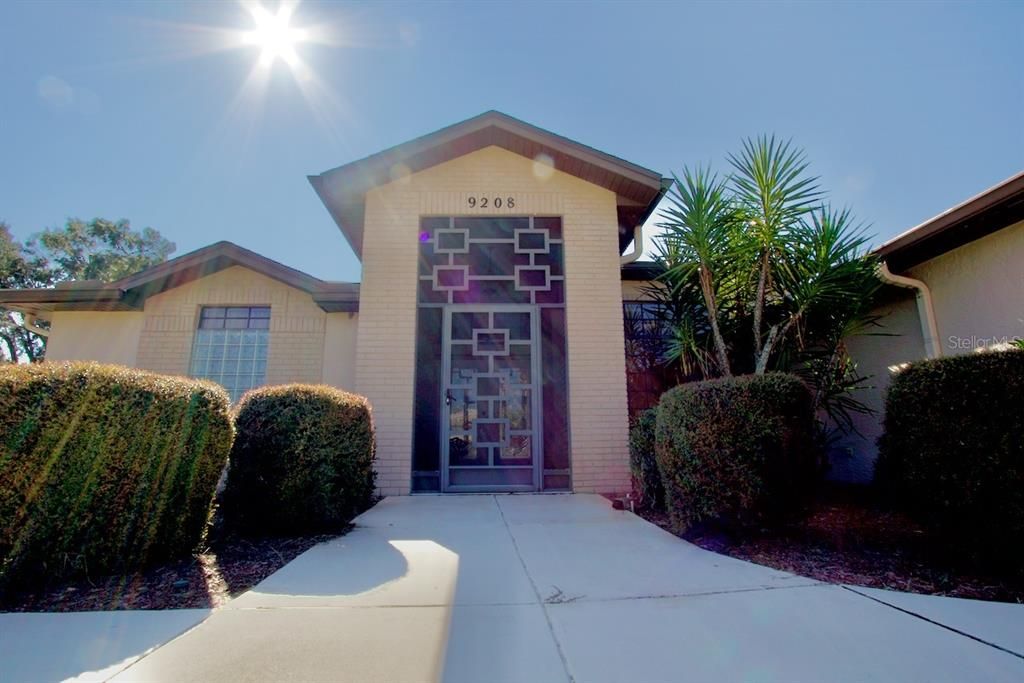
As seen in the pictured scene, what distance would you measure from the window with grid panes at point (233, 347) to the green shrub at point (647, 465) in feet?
20.5

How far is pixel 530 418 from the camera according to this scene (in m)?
6.98

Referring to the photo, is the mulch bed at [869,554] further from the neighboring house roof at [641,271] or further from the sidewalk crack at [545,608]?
the neighboring house roof at [641,271]

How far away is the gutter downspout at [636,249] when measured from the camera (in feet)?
24.2

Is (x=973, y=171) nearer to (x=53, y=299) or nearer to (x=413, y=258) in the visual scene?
(x=413, y=258)

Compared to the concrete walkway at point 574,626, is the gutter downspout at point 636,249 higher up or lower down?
higher up

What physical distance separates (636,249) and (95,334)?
30.1 ft

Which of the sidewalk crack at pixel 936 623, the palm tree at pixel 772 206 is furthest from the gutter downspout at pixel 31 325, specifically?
the sidewalk crack at pixel 936 623

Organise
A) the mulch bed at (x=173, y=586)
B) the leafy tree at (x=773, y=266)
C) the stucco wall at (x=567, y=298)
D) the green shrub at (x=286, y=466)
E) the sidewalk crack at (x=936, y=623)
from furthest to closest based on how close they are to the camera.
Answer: the stucco wall at (x=567, y=298), the leafy tree at (x=773, y=266), the green shrub at (x=286, y=466), the mulch bed at (x=173, y=586), the sidewalk crack at (x=936, y=623)

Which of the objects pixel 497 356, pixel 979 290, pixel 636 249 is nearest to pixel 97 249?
pixel 497 356

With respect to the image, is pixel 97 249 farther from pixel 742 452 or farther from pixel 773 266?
pixel 742 452

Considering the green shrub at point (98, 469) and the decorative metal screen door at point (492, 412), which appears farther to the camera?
the decorative metal screen door at point (492, 412)

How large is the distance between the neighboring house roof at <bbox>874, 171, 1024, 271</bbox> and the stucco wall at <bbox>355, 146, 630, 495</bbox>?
11.3 feet

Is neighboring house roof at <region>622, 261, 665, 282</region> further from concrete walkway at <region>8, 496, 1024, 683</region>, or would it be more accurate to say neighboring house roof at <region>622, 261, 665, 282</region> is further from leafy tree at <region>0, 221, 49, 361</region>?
leafy tree at <region>0, 221, 49, 361</region>

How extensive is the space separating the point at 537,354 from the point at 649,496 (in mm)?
2546
